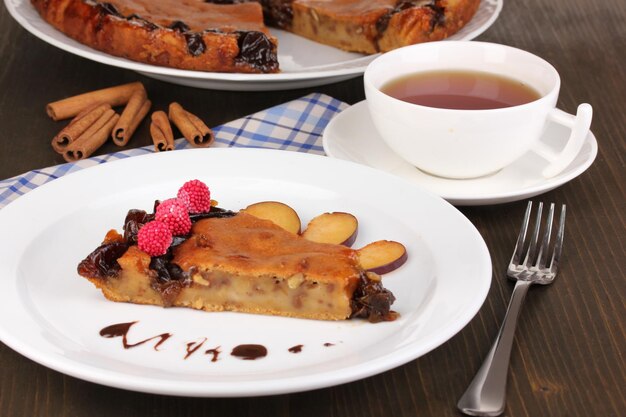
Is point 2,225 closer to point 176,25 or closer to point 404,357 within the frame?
point 404,357

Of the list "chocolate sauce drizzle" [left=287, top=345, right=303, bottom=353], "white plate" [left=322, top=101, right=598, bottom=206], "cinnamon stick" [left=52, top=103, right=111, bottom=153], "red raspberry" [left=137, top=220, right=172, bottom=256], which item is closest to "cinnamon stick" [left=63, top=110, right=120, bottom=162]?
"cinnamon stick" [left=52, top=103, right=111, bottom=153]

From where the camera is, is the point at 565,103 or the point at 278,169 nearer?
the point at 278,169

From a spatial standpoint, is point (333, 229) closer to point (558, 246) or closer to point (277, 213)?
point (277, 213)

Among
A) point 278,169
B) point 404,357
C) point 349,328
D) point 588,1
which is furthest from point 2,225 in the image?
point 588,1

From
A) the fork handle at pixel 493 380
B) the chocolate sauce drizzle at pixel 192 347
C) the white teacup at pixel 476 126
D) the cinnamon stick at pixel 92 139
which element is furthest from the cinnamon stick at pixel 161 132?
the fork handle at pixel 493 380

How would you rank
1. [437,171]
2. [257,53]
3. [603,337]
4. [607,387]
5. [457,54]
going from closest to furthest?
[607,387], [603,337], [437,171], [457,54], [257,53]

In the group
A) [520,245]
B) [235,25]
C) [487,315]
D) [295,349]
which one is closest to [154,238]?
[295,349]

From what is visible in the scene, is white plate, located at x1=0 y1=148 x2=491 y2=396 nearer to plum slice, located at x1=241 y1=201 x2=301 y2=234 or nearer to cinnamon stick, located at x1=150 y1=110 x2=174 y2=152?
plum slice, located at x1=241 y1=201 x2=301 y2=234

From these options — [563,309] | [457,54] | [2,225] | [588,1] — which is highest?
[2,225]
